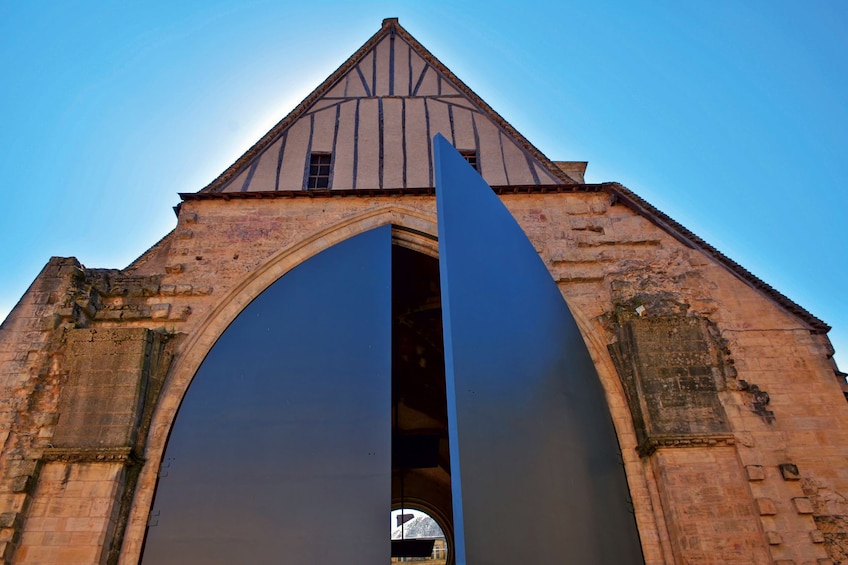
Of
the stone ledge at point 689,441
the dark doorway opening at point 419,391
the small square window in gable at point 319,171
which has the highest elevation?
the small square window in gable at point 319,171

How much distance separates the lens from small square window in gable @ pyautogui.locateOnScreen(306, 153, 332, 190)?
6.82 m

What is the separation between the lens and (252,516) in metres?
4.55

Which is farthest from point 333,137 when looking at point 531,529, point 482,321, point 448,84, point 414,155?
point 531,529

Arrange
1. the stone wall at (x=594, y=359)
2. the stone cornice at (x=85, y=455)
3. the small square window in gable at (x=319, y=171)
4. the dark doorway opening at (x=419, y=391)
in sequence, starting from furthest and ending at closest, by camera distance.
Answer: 1. the dark doorway opening at (x=419, y=391)
2. the small square window in gable at (x=319, y=171)
3. the stone cornice at (x=85, y=455)
4. the stone wall at (x=594, y=359)

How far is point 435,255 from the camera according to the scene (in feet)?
20.5

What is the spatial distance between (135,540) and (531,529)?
2.80m

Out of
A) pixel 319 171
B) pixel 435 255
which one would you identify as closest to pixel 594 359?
pixel 435 255

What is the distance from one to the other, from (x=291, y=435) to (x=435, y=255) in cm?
228

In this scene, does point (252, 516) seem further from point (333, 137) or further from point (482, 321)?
point (333, 137)

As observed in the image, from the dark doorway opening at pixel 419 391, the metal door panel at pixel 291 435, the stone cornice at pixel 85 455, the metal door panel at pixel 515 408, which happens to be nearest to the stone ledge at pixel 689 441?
the metal door panel at pixel 515 408

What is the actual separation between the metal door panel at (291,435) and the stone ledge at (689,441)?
1.98 m

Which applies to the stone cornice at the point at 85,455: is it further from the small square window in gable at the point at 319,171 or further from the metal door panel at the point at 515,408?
the small square window in gable at the point at 319,171

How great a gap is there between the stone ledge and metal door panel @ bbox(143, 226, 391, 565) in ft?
6.50

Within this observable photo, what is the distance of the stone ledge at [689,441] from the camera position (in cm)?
472
